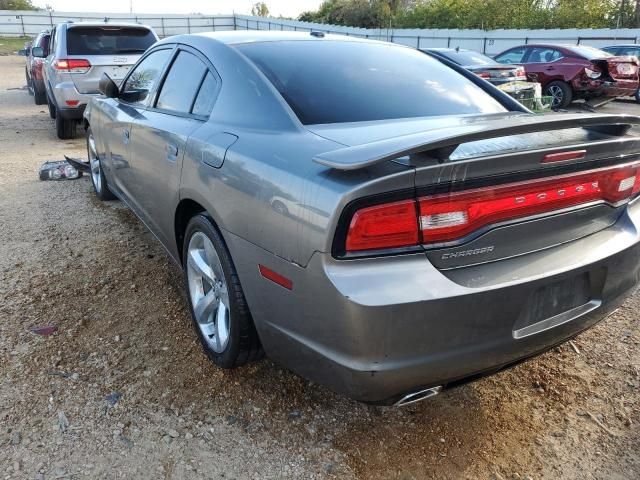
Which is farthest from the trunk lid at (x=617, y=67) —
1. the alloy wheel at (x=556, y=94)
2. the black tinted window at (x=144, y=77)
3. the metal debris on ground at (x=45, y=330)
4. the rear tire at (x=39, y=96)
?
the metal debris on ground at (x=45, y=330)

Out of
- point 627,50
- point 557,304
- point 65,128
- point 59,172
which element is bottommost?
point 59,172

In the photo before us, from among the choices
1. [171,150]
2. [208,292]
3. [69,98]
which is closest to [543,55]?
[69,98]

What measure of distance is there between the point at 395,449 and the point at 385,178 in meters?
1.18

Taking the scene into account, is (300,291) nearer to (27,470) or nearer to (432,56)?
(27,470)

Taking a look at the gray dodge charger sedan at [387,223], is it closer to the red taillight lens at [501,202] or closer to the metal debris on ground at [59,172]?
the red taillight lens at [501,202]

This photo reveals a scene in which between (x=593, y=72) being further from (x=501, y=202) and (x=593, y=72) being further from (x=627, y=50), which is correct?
(x=501, y=202)

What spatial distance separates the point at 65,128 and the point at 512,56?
1078 centimetres

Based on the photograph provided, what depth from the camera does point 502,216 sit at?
75.4 inches

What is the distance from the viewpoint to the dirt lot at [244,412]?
85.6 inches

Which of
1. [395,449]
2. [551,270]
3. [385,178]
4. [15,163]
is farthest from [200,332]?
[15,163]

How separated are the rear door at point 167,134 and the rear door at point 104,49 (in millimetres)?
5262

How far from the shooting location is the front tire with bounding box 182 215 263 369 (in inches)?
95.0

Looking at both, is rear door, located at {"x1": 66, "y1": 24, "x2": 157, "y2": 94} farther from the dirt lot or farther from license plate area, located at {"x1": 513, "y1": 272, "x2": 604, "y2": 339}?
license plate area, located at {"x1": 513, "y1": 272, "x2": 604, "y2": 339}

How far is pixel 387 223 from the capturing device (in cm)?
179
